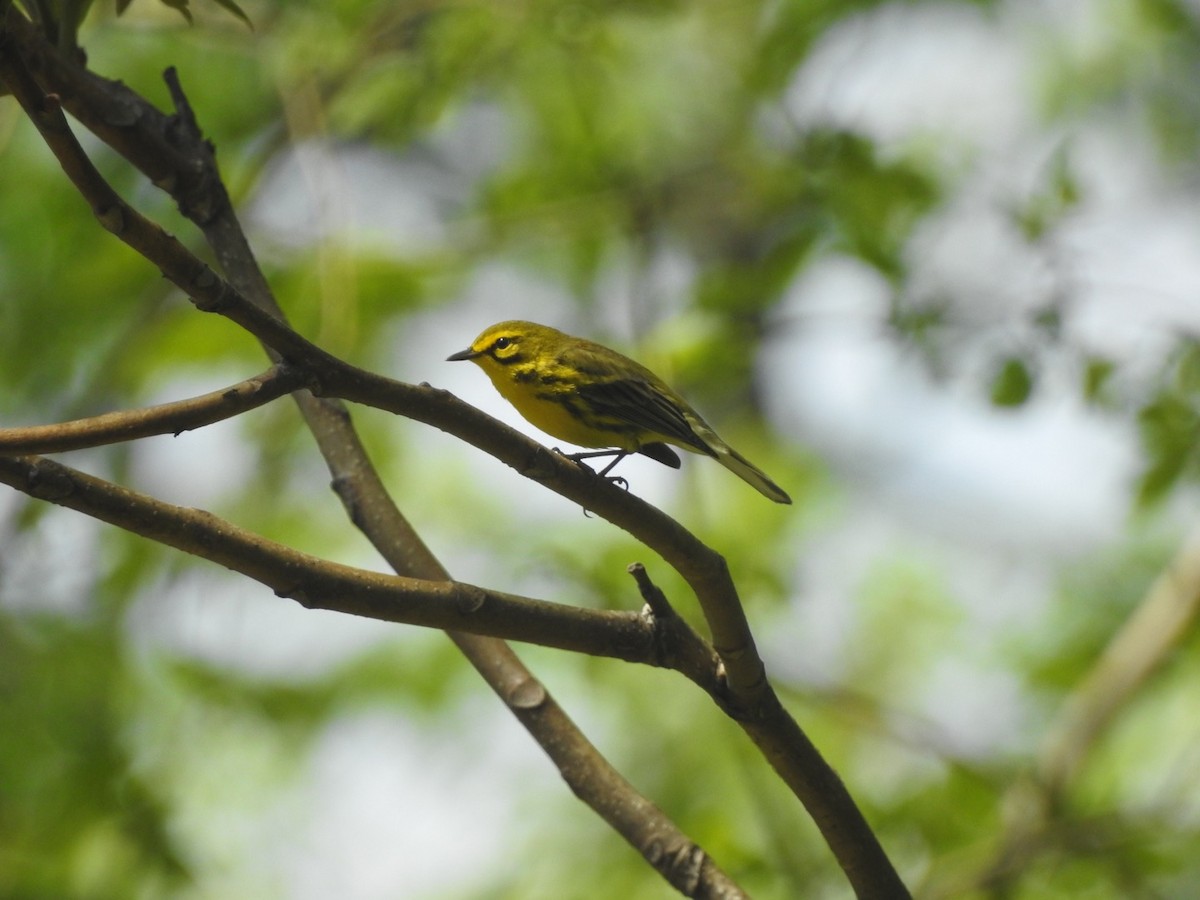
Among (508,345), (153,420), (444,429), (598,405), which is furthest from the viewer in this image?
(508,345)

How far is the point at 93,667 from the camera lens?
4.48m

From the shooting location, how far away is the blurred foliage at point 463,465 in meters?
3.88

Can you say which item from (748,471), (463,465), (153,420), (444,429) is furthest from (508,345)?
(463,465)

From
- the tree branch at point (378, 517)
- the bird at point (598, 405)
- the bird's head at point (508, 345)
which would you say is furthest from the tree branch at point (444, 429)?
the bird's head at point (508, 345)

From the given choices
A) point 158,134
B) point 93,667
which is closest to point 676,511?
point 93,667

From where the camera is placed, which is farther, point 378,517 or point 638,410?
point 638,410

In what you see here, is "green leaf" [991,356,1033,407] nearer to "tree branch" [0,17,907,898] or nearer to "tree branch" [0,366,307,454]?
"tree branch" [0,17,907,898]

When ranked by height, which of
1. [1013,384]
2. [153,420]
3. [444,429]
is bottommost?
[153,420]

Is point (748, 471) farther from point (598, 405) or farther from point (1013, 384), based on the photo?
point (1013, 384)

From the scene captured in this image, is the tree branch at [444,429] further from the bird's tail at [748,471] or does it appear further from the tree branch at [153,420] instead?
the bird's tail at [748,471]

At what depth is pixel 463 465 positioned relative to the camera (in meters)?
→ 8.03

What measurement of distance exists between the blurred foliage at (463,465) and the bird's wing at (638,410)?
944 mm

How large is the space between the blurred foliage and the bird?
2.73ft

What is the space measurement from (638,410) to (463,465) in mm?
5113
